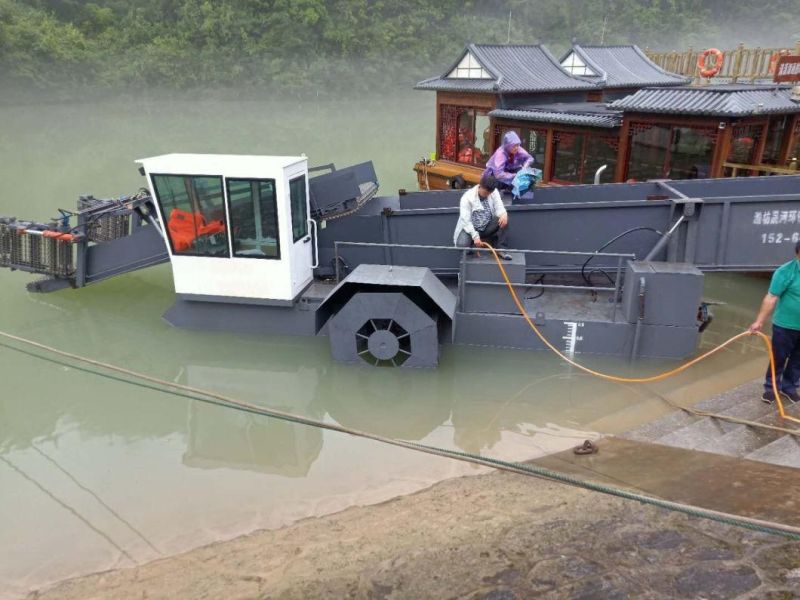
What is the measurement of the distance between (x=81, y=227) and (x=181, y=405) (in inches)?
133

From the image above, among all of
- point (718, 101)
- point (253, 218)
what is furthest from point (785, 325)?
point (718, 101)

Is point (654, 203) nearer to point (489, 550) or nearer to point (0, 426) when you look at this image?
point (489, 550)

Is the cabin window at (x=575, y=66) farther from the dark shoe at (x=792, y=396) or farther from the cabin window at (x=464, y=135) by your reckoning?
the dark shoe at (x=792, y=396)

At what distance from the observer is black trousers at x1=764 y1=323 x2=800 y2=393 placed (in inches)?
202

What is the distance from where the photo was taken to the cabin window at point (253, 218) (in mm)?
6680

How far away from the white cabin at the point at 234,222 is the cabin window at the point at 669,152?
6723 millimetres

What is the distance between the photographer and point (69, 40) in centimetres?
3684

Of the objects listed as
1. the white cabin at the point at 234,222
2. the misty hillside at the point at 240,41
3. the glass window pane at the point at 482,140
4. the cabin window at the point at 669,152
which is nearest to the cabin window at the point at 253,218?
the white cabin at the point at 234,222

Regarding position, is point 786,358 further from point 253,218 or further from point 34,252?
point 34,252

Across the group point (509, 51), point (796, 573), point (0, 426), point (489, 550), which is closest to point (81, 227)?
point (0, 426)

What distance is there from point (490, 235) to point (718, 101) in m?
5.06

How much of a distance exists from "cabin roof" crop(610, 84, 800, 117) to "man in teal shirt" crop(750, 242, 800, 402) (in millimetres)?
5291

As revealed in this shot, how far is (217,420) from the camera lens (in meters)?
6.24

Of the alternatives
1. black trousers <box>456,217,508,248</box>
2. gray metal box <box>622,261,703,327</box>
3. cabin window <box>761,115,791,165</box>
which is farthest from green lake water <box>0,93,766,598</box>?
cabin window <box>761,115,791,165</box>
